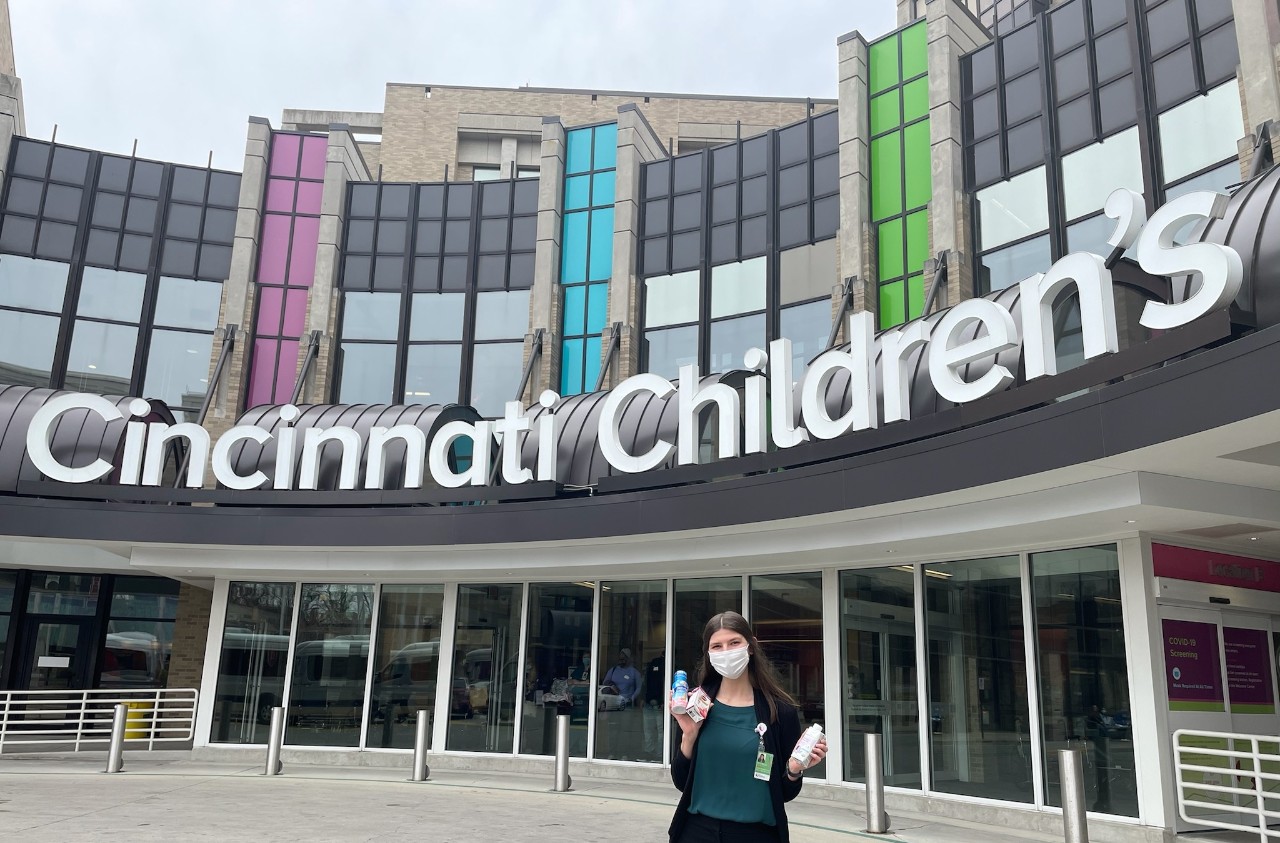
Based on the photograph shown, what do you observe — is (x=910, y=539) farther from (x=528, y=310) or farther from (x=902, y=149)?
(x=528, y=310)

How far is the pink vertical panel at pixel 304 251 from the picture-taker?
25.9 meters

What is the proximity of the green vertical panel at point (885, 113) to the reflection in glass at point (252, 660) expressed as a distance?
49.3 ft

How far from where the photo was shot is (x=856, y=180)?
21.6 meters

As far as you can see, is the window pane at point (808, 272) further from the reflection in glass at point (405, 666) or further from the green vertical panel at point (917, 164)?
the reflection in glass at point (405, 666)

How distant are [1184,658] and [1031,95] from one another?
12.3m

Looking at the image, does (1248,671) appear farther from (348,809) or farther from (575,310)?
(575,310)

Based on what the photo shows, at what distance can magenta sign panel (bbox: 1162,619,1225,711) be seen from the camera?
36.8 feet

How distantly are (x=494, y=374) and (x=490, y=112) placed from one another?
73.4 feet

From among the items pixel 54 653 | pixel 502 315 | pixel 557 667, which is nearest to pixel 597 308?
pixel 502 315

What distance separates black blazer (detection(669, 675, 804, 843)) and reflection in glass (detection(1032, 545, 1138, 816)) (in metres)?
8.30

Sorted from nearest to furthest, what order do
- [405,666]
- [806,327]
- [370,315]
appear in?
[405,666], [806,327], [370,315]

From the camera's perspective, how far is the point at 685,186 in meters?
24.5

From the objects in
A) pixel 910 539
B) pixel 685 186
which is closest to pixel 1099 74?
pixel 685 186

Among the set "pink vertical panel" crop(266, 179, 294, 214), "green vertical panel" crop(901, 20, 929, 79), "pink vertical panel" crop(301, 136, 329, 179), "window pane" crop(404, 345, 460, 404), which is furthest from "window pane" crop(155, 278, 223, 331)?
"green vertical panel" crop(901, 20, 929, 79)
